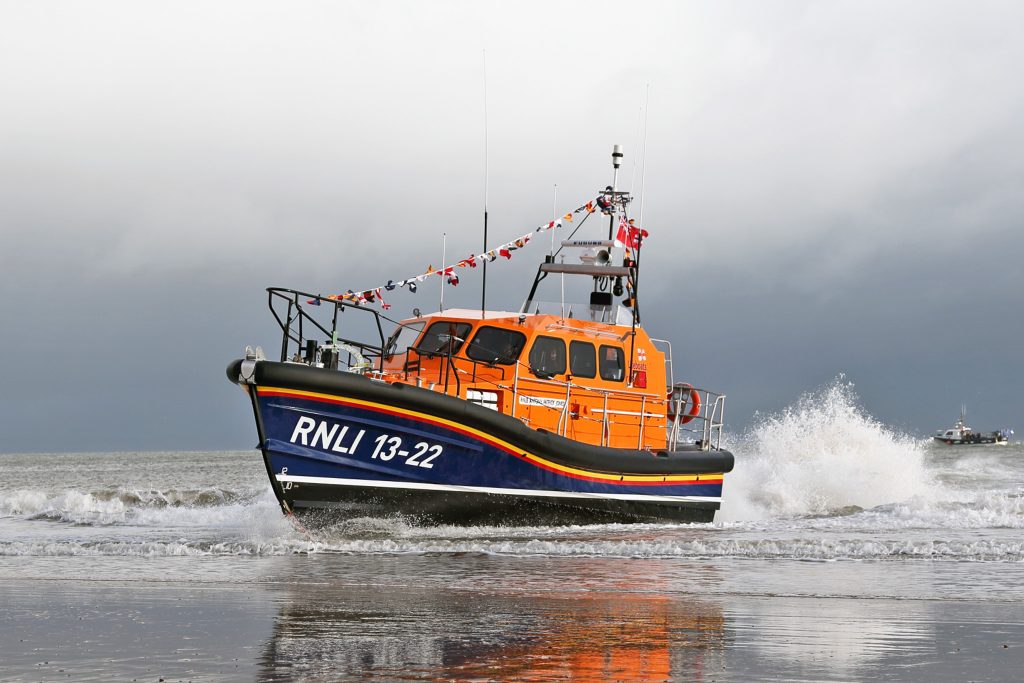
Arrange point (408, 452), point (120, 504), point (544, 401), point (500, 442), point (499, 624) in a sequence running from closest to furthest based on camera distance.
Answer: point (499, 624), point (408, 452), point (500, 442), point (544, 401), point (120, 504)

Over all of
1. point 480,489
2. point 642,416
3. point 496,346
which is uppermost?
point 496,346

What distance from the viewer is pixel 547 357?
40.3 ft

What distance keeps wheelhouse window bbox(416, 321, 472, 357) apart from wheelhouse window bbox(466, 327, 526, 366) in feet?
0.54

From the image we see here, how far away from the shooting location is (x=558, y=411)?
12.3 m

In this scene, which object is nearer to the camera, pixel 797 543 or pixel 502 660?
pixel 502 660

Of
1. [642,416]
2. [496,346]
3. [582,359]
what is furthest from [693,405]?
[496,346]

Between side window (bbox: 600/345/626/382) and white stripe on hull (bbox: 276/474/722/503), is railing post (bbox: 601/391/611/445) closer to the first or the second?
side window (bbox: 600/345/626/382)

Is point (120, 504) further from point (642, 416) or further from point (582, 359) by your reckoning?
point (642, 416)

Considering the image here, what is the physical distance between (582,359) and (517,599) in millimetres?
5669

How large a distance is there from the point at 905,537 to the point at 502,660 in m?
7.66

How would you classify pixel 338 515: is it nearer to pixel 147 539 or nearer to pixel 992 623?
pixel 147 539

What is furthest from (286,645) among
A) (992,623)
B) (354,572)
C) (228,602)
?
(992,623)

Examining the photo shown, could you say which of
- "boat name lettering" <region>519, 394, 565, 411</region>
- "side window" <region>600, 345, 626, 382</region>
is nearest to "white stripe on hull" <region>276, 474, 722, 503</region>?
"boat name lettering" <region>519, 394, 565, 411</region>

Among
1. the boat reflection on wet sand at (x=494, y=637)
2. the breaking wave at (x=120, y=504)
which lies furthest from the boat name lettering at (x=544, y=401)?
the breaking wave at (x=120, y=504)
